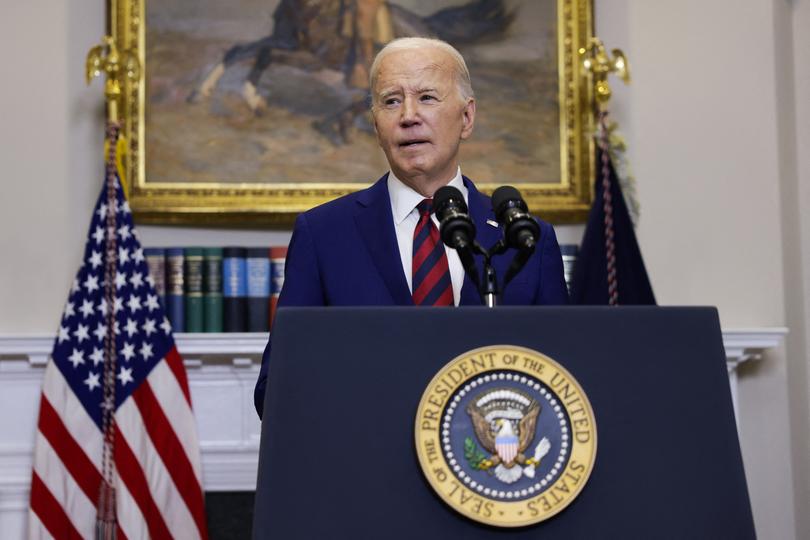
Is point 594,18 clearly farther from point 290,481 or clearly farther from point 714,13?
point 290,481

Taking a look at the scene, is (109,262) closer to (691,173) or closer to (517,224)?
(691,173)

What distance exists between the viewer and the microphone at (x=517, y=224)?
1.71m

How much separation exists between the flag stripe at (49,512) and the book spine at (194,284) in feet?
2.92

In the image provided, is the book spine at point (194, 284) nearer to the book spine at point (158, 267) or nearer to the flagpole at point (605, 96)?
the book spine at point (158, 267)

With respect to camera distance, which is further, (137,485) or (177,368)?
(177,368)

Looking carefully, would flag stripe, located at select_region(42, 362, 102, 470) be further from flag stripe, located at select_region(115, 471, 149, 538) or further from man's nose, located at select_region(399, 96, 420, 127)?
man's nose, located at select_region(399, 96, 420, 127)

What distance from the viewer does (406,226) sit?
2.30 metres

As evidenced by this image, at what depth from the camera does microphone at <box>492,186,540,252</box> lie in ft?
5.60

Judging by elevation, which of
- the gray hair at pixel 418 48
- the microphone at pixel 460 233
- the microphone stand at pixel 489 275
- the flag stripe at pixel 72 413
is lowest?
the flag stripe at pixel 72 413

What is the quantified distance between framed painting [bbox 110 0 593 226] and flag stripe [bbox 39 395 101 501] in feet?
3.23

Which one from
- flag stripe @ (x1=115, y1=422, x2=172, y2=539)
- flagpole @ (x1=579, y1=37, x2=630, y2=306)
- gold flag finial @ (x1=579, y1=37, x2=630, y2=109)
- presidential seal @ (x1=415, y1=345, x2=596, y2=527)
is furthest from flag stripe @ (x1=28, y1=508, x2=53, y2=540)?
presidential seal @ (x1=415, y1=345, x2=596, y2=527)

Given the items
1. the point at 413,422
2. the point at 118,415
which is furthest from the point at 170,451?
the point at 413,422

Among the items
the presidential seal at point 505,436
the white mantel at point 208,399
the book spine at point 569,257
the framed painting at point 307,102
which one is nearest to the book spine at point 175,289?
the white mantel at point 208,399

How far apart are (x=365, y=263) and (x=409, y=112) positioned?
13.6 inches
